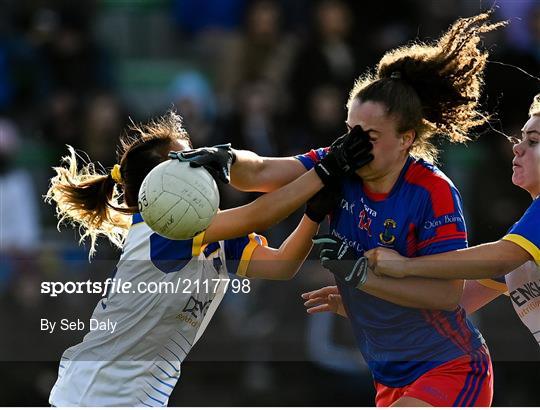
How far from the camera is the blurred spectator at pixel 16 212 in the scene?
31.3ft

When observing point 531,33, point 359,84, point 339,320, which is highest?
point 359,84

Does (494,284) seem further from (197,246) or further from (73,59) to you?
(73,59)

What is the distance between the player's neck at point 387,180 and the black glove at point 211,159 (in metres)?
0.70

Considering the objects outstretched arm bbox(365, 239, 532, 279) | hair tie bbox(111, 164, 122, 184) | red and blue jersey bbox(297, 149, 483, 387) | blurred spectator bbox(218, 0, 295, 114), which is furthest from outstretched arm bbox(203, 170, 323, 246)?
blurred spectator bbox(218, 0, 295, 114)

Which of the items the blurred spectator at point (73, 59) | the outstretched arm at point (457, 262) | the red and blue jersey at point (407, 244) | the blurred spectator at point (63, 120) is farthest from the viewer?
the blurred spectator at point (73, 59)

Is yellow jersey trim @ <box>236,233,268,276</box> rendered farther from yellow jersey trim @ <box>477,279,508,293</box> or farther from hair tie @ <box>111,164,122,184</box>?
yellow jersey trim @ <box>477,279,508,293</box>

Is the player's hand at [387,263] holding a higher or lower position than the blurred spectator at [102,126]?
higher

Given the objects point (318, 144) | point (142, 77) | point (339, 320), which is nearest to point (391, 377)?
point (339, 320)

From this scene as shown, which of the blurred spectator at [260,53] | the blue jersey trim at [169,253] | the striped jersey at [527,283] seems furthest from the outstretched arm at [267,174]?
the blurred spectator at [260,53]

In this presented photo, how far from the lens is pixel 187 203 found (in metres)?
4.88

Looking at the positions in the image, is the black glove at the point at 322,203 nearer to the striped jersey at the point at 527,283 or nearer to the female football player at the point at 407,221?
the female football player at the point at 407,221

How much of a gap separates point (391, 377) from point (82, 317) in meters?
2.72

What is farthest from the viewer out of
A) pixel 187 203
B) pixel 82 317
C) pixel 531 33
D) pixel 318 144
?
pixel 531 33

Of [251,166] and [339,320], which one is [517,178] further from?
[339,320]
